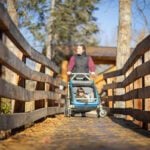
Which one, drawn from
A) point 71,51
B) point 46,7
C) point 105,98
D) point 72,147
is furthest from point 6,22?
point 71,51

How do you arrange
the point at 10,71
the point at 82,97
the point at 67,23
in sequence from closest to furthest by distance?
1. the point at 10,71
2. the point at 82,97
3. the point at 67,23

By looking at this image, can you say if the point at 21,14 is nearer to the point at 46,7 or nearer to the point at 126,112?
the point at 46,7

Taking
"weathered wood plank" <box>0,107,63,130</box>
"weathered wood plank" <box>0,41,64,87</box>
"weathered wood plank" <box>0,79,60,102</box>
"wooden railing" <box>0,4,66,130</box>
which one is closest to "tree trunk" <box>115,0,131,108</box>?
"wooden railing" <box>0,4,66,130</box>

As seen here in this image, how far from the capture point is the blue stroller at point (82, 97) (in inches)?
438

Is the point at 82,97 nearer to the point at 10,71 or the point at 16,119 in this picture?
the point at 10,71

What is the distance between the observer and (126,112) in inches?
383

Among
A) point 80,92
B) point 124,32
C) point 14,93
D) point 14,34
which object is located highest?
point 124,32

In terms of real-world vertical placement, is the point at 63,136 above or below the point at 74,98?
below

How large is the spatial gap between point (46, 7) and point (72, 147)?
78.1 feet

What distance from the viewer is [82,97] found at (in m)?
11.5

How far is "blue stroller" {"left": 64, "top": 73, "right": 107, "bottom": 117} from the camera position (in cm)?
1112

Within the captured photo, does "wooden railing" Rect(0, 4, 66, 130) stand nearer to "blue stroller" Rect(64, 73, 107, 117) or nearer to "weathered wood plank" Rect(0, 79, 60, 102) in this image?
"weathered wood plank" Rect(0, 79, 60, 102)

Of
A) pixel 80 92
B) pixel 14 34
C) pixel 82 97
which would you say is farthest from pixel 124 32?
pixel 14 34

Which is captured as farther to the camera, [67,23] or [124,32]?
[67,23]
